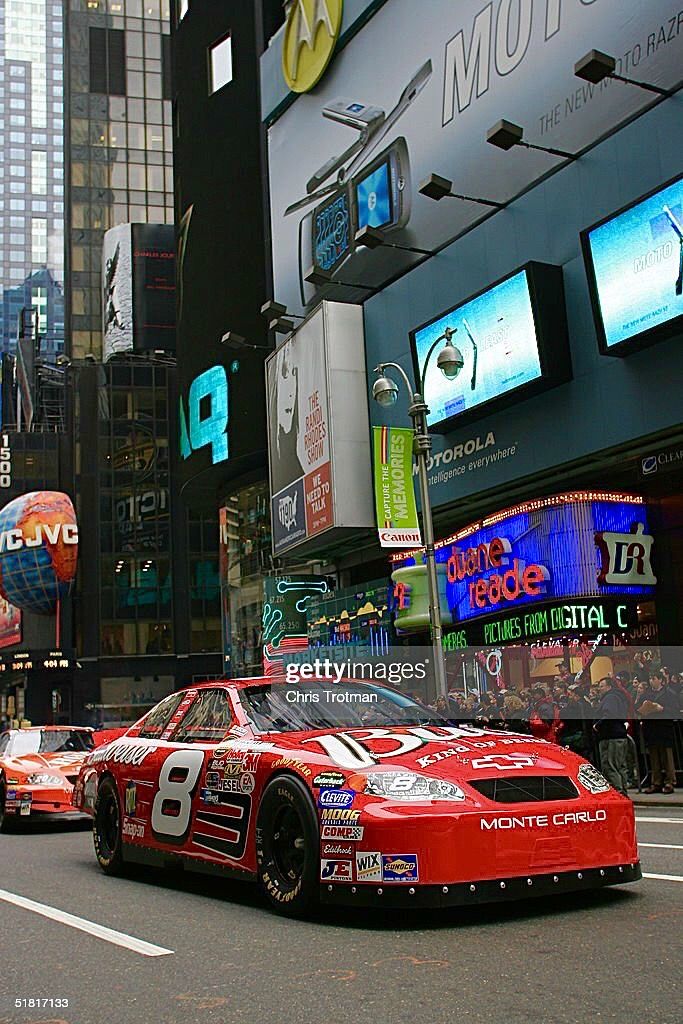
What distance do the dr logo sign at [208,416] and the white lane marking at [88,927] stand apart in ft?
83.5

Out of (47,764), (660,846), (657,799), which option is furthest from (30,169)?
(660,846)

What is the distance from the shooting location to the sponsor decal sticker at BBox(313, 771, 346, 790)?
6328 millimetres

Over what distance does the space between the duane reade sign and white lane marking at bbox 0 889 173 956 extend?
1753 centimetres

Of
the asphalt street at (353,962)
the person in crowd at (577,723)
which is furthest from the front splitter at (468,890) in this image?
the person in crowd at (577,723)

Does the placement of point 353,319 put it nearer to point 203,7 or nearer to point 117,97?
point 203,7

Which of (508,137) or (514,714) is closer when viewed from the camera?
(514,714)

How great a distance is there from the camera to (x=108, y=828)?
369 inches

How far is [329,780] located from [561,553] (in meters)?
14.3

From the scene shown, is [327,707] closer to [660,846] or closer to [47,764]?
[660,846]

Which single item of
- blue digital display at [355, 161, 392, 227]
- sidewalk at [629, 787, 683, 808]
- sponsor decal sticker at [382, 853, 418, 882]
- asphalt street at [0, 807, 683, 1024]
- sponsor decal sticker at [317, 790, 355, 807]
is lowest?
asphalt street at [0, 807, 683, 1024]

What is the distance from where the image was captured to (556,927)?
19.1 ft

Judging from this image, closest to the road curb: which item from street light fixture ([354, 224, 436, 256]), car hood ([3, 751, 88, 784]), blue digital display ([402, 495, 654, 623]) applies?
blue digital display ([402, 495, 654, 623])

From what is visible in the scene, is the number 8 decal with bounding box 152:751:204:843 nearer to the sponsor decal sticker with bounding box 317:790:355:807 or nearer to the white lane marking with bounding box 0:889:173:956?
the white lane marking with bounding box 0:889:173:956
